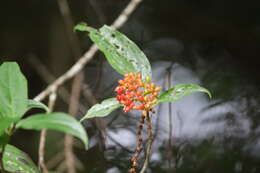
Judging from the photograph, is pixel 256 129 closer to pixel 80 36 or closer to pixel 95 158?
pixel 95 158

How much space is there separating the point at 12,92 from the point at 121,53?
234 millimetres

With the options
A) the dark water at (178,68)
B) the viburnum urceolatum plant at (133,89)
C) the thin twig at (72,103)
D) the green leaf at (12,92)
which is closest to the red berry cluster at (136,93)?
the viburnum urceolatum plant at (133,89)

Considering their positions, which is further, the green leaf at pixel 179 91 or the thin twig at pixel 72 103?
the thin twig at pixel 72 103

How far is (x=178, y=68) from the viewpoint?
2.07m

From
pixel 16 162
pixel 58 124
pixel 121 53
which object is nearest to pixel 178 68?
pixel 121 53

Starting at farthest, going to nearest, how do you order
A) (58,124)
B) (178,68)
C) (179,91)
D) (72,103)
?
(178,68) < (72,103) < (179,91) < (58,124)

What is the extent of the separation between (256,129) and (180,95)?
1336mm

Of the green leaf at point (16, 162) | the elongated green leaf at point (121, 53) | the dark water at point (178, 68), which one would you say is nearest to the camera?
the green leaf at point (16, 162)

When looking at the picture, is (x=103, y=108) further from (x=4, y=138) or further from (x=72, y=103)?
(x=72, y=103)

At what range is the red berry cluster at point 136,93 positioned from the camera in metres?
0.67

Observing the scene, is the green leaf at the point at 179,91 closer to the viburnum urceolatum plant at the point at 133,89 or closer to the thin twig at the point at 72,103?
the viburnum urceolatum plant at the point at 133,89

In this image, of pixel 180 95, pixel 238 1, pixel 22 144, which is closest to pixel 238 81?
pixel 238 1

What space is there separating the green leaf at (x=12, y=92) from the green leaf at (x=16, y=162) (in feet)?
0.32

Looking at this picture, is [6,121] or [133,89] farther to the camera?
[133,89]
